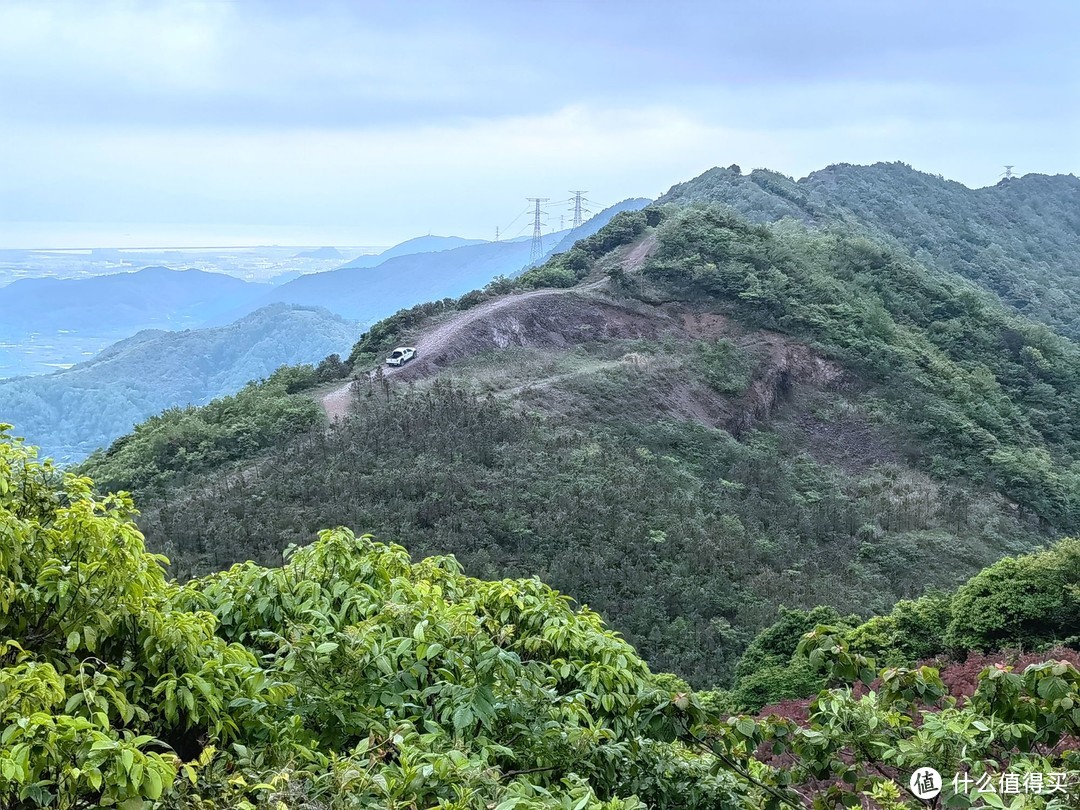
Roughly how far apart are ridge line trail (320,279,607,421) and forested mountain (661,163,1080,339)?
21990mm

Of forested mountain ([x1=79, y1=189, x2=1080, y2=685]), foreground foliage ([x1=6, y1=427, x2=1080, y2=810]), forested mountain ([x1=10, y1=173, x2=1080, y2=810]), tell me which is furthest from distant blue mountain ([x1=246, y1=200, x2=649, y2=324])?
foreground foliage ([x1=6, y1=427, x2=1080, y2=810])

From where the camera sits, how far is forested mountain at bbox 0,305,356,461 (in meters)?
37.9

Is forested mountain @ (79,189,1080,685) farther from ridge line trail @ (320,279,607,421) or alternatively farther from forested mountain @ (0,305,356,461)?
forested mountain @ (0,305,356,461)

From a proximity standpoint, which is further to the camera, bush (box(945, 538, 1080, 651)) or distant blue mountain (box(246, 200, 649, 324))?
distant blue mountain (box(246, 200, 649, 324))

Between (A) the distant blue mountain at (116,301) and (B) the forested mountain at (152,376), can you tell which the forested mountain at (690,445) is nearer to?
(B) the forested mountain at (152,376)

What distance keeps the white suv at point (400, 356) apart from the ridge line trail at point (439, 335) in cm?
15

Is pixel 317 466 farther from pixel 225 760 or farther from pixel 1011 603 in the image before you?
pixel 225 760

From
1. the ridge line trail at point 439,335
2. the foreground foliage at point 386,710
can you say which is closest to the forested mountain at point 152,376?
the ridge line trail at point 439,335

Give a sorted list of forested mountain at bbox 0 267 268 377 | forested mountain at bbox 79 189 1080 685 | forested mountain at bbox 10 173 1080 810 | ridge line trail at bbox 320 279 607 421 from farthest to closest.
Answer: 1. forested mountain at bbox 0 267 268 377
2. ridge line trail at bbox 320 279 607 421
3. forested mountain at bbox 79 189 1080 685
4. forested mountain at bbox 10 173 1080 810

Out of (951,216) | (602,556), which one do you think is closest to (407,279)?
(951,216)

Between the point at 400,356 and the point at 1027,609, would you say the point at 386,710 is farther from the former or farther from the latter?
the point at 400,356

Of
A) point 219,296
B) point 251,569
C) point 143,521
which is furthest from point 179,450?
point 219,296

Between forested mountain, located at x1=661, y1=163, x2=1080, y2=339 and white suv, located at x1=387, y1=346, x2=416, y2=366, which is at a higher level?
forested mountain, located at x1=661, y1=163, x2=1080, y2=339

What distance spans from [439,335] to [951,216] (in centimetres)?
4968
